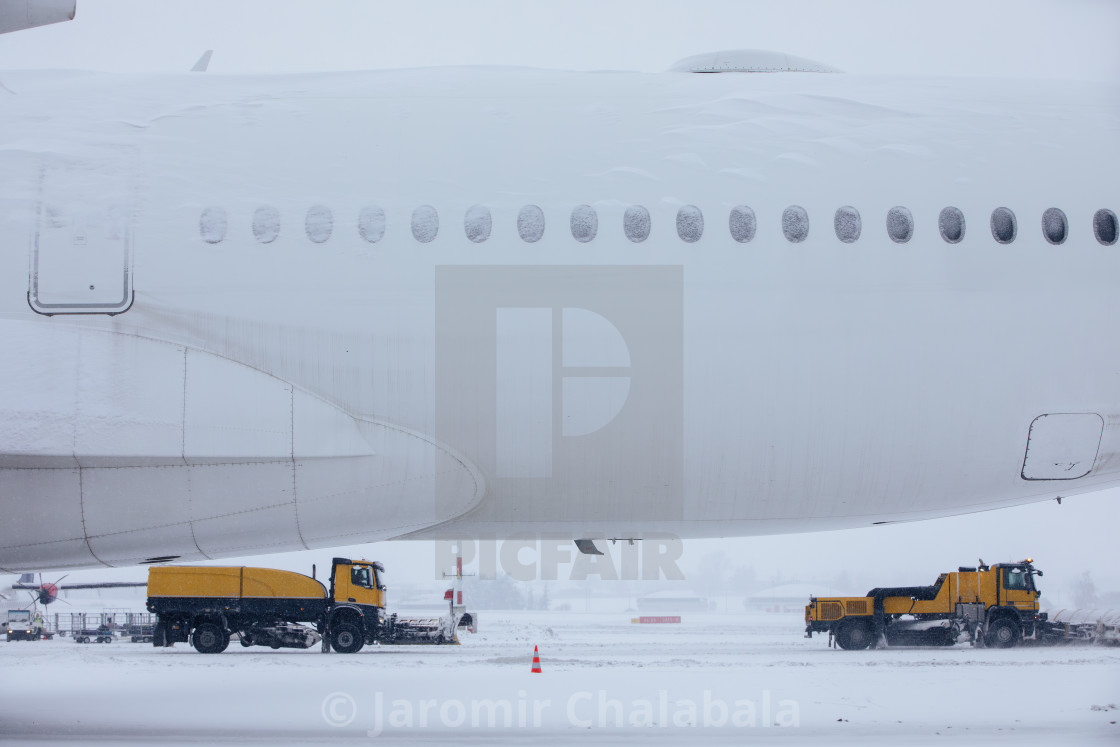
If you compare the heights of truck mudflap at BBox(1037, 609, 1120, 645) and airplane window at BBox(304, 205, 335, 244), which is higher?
airplane window at BBox(304, 205, 335, 244)

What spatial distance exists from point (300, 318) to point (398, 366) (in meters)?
0.77

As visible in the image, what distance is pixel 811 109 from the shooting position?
7195 mm

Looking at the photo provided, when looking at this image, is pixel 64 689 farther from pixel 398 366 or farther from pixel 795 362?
pixel 795 362

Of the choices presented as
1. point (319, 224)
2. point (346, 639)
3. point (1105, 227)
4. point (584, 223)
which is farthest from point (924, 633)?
point (319, 224)

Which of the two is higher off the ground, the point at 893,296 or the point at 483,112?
the point at 483,112

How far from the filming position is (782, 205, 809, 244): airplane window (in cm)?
669

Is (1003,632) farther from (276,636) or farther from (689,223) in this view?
(689,223)

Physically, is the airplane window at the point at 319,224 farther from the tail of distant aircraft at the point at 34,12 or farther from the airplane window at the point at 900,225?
the airplane window at the point at 900,225

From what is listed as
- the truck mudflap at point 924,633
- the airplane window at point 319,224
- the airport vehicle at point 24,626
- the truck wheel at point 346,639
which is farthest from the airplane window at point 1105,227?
the airport vehicle at point 24,626

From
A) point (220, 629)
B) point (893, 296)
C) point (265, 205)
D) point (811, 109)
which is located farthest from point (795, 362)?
point (220, 629)

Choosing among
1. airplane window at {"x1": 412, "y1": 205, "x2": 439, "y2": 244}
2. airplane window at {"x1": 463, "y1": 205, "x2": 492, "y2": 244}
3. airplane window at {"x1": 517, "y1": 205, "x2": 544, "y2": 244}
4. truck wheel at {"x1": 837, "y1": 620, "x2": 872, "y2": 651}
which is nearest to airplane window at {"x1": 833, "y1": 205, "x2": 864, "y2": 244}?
airplane window at {"x1": 517, "y1": 205, "x2": 544, "y2": 244}

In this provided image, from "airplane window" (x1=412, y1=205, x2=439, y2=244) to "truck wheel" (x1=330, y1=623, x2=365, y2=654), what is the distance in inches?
583

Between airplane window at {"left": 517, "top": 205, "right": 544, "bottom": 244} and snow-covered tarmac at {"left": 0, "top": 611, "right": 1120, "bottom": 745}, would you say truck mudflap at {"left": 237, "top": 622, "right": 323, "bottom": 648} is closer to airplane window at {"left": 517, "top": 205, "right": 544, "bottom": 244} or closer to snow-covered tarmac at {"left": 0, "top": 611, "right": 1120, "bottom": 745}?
snow-covered tarmac at {"left": 0, "top": 611, "right": 1120, "bottom": 745}

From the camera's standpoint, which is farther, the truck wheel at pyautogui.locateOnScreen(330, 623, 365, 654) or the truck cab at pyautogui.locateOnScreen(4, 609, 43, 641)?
the truck cab at pyautogui.locateOnScreen(4, 609, 43, 641)
